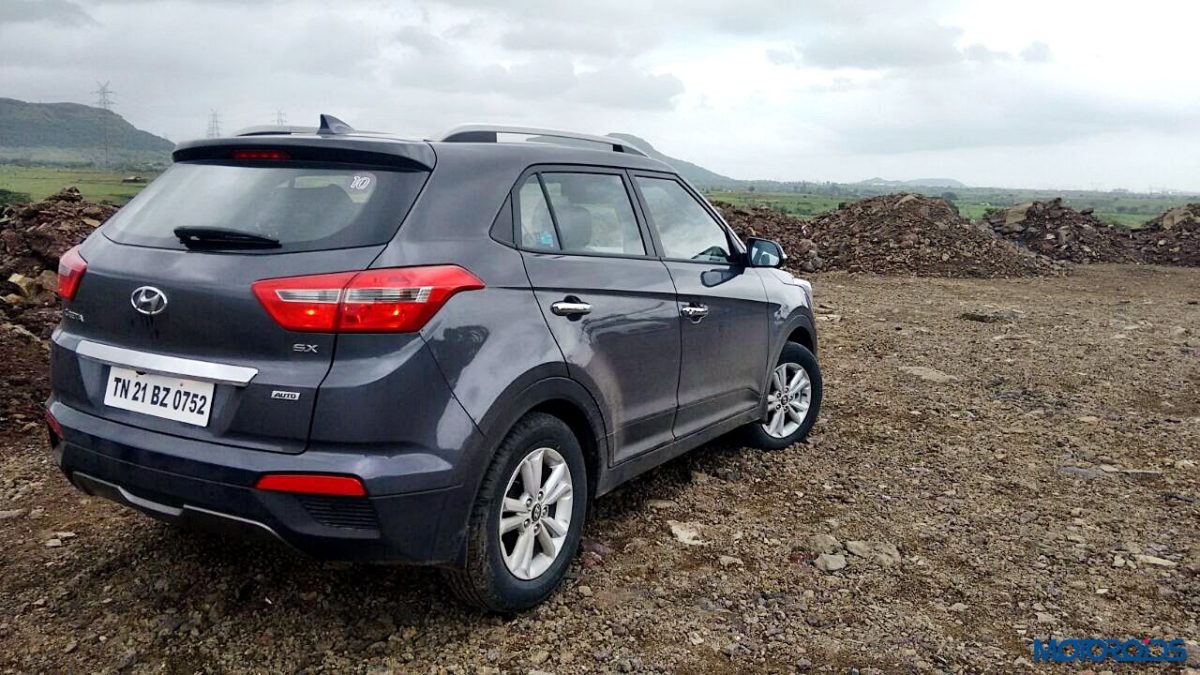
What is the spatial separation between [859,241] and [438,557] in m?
15.8

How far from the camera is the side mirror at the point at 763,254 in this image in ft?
15.1

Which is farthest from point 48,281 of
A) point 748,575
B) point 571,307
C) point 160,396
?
point 748,575

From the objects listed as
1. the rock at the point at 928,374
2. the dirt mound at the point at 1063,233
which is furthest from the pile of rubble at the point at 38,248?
the dirt mound at the point at 1063,233

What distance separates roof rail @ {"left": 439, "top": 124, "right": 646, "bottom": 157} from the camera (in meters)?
3.21

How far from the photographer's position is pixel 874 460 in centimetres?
519

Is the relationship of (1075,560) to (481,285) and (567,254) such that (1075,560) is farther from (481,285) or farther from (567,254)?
(481,285)

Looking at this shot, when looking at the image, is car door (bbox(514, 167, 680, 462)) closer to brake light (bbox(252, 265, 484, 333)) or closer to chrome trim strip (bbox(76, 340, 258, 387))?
brake light (bbox(252, 265, 484, 333))

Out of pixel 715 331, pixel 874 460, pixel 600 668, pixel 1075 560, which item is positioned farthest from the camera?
pixel 874 460

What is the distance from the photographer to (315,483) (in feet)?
8.36

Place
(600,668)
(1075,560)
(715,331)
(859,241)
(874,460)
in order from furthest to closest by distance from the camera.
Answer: (859,241) < (874,460) < (715,331) < (1075,560) < (600,668)

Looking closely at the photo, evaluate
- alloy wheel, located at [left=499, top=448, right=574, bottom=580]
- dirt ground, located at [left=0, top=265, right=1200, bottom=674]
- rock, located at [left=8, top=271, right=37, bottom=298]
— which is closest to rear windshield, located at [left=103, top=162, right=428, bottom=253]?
alloy wheel, located at [left=499, top=448, right=574, bottom=580]

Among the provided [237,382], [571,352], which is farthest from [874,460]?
[237,382]

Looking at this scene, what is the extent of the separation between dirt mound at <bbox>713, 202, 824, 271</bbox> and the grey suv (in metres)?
13.5

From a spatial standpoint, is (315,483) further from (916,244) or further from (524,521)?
(916,244)
